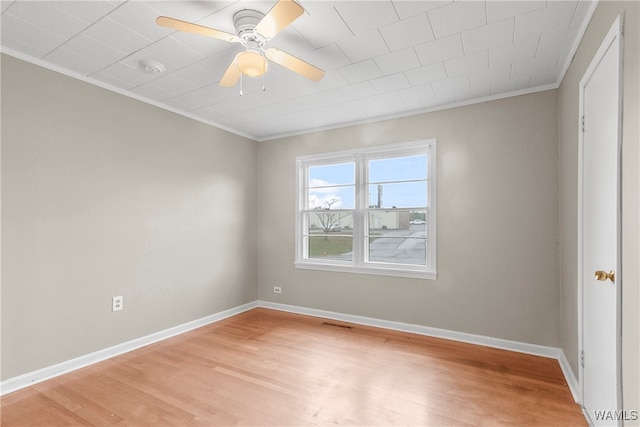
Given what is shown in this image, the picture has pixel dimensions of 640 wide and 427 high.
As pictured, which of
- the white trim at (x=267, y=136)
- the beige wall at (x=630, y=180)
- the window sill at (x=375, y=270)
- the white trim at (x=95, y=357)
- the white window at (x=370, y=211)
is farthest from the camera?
the white window at (x=370, y=211)

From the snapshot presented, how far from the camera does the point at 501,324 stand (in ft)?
10.4

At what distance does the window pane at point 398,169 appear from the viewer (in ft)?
12.2

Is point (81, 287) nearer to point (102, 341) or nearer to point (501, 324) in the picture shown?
point (102, 341)

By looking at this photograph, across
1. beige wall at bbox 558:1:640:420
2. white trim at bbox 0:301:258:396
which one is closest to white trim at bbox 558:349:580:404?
beige wall at bbox 558:1:640:420

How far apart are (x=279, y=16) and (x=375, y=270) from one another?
299 cm

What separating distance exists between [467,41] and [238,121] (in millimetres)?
2756

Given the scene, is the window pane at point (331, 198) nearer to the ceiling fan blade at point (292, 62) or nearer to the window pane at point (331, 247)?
the window pane at point (331, 247)

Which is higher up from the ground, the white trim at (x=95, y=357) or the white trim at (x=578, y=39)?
the white trim at (x=578, y=39)

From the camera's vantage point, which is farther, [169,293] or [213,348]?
[169,293]

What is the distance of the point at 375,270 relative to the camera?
3.88 meters

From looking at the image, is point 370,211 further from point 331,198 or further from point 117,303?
point 117,303

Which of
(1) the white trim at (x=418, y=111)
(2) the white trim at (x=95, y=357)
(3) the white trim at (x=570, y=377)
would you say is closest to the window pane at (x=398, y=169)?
(1) the white trim at (x=418, y=111)

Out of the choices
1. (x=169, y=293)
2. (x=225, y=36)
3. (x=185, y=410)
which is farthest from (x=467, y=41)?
(x=169, y=293)

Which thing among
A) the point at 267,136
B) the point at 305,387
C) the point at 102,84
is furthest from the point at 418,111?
the point at 102,84
